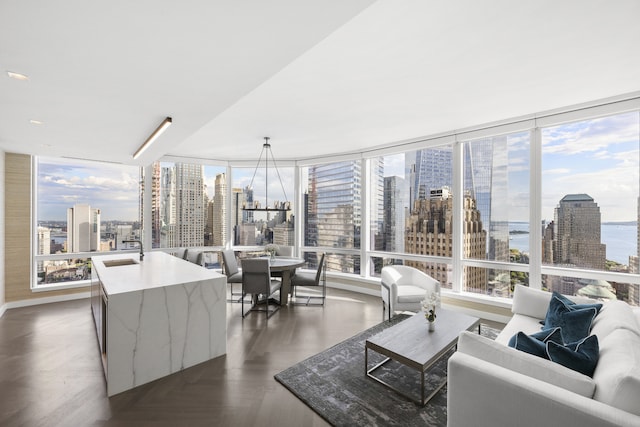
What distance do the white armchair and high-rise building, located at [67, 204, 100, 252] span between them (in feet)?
18.4

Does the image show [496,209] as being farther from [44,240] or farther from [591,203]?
[44,240]

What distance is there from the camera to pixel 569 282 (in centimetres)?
379

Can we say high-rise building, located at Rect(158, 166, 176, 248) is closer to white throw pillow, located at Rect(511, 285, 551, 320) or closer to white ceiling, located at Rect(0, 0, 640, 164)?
white ceiling, located at Rect(0, 0, 640, 164)

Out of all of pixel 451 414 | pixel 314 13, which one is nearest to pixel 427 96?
pixel 314 13

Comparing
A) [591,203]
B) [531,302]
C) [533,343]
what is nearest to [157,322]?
[533,343]

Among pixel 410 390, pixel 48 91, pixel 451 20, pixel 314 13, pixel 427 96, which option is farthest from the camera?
pixel 427 96

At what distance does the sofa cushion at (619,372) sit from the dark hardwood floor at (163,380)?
1699mm

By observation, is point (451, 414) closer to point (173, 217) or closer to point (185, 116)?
point (185, 116)

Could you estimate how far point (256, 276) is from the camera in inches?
169

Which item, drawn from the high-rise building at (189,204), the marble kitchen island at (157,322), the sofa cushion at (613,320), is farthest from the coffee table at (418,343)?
the high-rise building at (189,204)

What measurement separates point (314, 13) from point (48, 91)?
2.41 metres

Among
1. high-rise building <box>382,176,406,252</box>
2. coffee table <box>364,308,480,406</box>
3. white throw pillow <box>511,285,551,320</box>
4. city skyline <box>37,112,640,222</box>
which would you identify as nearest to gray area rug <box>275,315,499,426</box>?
coffee table <box>364,308,480,406</box>

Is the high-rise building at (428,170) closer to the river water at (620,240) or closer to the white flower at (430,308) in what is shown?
the river water at (620,240)

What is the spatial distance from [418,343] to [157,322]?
246cm
